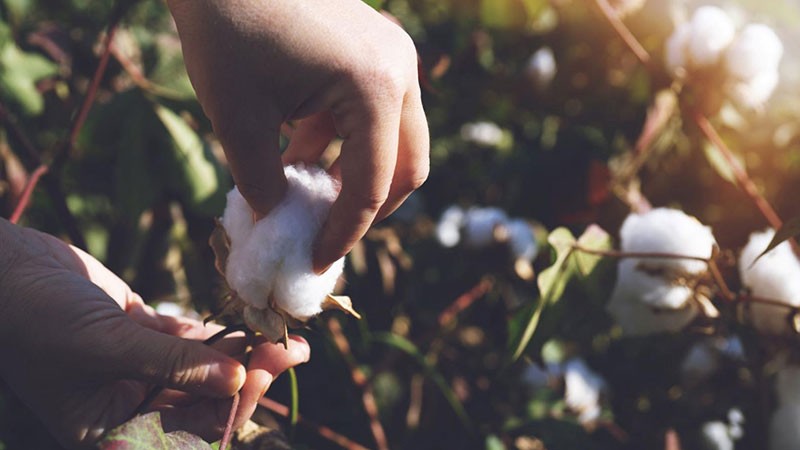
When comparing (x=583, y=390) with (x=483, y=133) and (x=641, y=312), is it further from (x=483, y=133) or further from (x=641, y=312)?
(x=483, y=133)

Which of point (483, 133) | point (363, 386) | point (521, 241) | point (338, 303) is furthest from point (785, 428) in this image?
point (483, 133)

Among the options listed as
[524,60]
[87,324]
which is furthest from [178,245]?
[524,60]

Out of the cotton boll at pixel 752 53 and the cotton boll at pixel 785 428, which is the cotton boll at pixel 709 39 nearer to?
the cotton boll at pixel 752 53

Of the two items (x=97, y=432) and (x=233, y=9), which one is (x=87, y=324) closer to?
(x=97, y=432)

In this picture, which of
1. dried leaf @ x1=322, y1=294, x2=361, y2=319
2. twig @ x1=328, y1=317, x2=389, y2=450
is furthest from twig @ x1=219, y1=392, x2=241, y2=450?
twig @ x1=328, y1=317, x2=389, y2=450

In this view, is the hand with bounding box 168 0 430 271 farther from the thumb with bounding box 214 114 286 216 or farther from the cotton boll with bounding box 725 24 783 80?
the cotton boll with bounding box 725 24 783 80

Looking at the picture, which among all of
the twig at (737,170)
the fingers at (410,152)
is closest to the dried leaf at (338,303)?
the fingers at (410,152)
